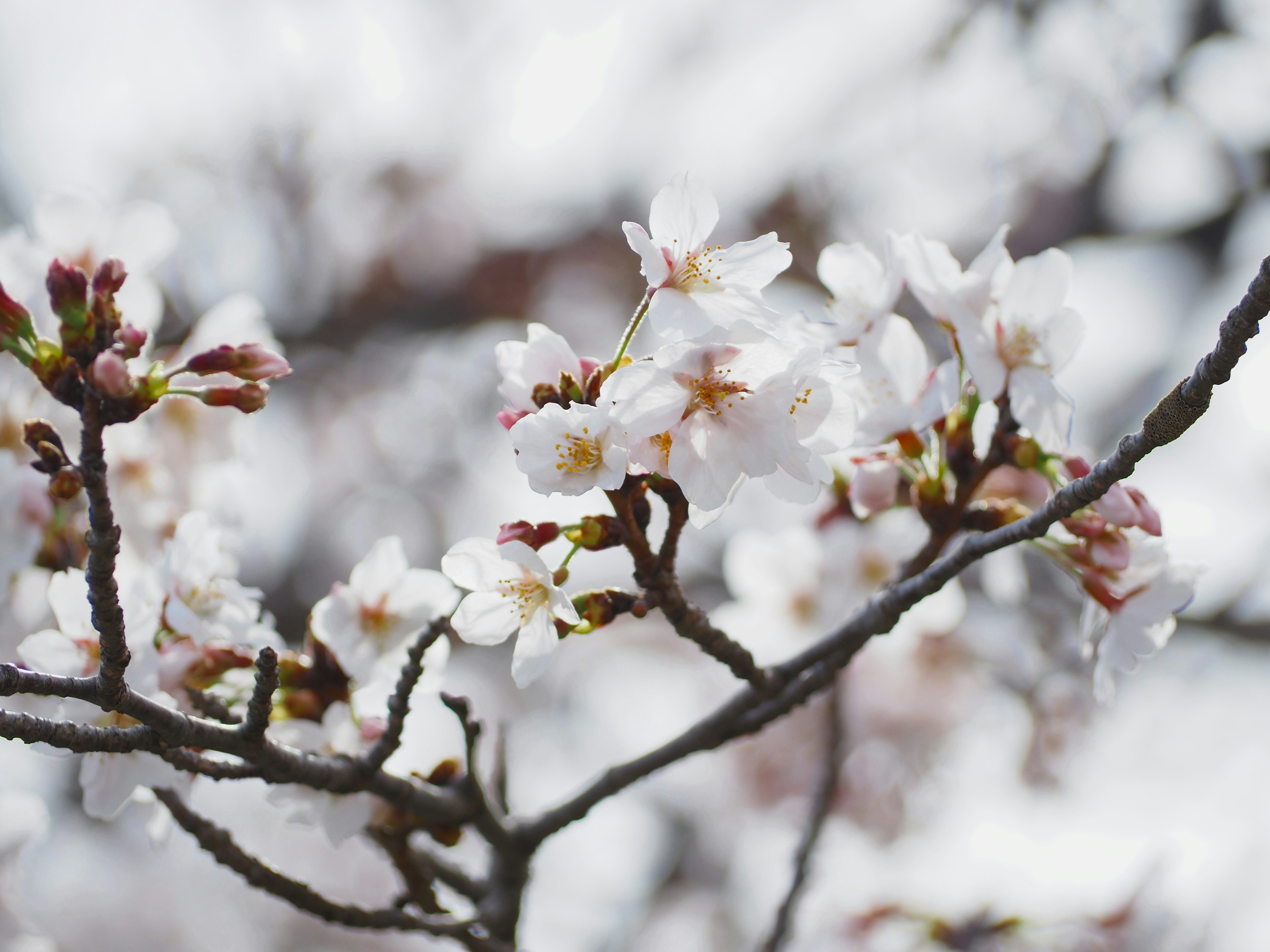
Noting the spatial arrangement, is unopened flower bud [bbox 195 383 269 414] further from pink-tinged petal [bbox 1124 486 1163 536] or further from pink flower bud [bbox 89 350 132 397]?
pink-tinged petal [bbox 1124 486 1163 536]

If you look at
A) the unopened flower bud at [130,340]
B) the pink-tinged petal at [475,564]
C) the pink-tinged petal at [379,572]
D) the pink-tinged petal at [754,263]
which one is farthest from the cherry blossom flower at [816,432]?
the unopened flower bud at [130,340]

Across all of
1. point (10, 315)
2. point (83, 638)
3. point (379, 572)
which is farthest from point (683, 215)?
point (83, 638)

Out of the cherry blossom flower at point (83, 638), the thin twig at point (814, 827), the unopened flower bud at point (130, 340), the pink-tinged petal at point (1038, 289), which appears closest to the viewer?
the unopened flower bud at point (130, 340)

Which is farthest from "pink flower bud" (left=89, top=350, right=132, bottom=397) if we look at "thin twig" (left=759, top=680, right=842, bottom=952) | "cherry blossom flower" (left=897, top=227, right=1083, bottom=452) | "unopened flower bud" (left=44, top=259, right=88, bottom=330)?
"thin twig" (left=759, top=680, right=842, bottom=952)

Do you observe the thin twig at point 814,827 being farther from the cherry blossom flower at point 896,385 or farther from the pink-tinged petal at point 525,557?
the pink-tinged petal at point 525,557

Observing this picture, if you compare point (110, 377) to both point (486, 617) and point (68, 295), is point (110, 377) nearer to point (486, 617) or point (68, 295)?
point (68, 295)
